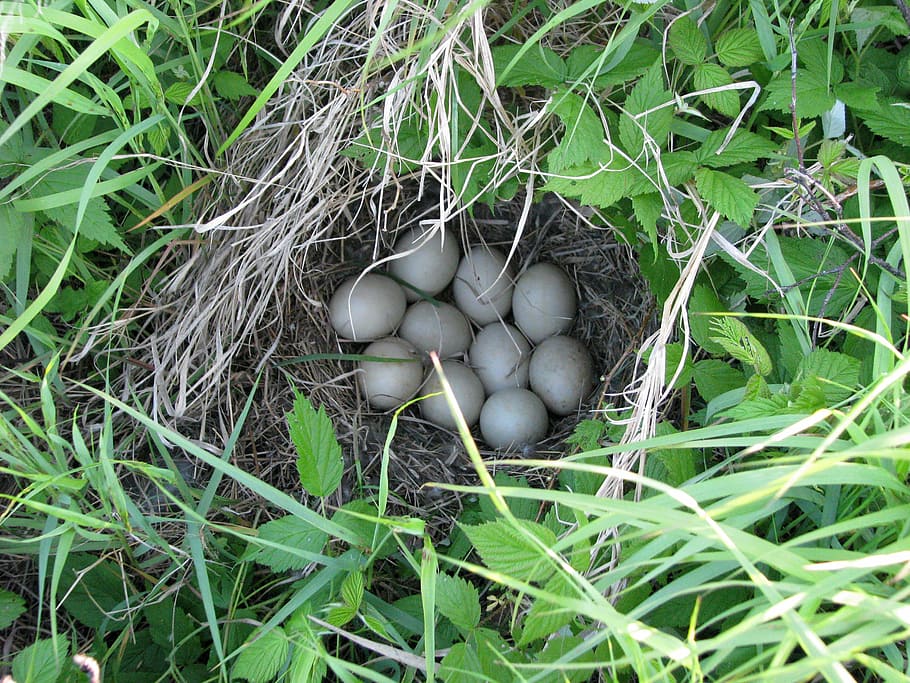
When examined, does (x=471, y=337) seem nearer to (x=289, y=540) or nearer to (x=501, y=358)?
(x=501, y=358)

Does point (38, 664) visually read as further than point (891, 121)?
No

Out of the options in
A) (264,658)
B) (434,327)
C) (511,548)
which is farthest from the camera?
(434,327)

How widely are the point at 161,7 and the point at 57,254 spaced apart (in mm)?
450

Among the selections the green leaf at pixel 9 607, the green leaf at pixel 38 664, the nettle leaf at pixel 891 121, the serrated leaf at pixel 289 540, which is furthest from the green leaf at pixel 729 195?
the green leaf at pixel 9 607

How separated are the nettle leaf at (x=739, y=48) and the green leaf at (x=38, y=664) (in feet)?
3.96

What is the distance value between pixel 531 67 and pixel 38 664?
1.09 meters

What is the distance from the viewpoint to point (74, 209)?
115cm

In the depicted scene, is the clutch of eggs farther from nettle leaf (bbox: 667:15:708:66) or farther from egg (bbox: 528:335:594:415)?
nettle leaf (bbox: 667:15:708:66)

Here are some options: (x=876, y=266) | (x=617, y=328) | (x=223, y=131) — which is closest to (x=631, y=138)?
(x=876, y=266)

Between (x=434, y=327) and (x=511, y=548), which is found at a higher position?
(x=511, y=548)

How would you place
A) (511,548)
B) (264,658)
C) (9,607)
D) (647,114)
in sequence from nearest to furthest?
1. (511,548)
2. (264,658)
3. (647,114)
4. (9,607)

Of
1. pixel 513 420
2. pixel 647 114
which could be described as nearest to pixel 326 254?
pixel 513 420

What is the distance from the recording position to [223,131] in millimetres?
1390

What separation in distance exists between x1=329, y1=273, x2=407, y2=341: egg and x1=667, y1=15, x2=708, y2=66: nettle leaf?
2.54ft
